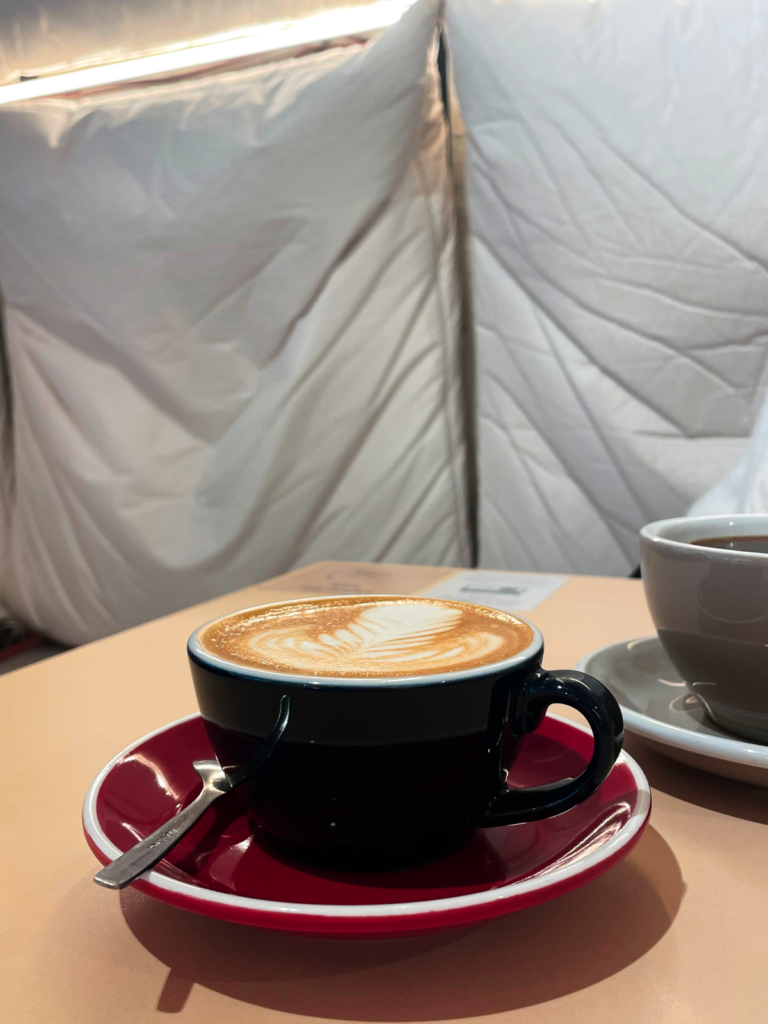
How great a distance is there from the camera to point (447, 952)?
23cm

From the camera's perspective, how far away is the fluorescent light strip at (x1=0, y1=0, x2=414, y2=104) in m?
1.23

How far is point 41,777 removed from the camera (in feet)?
1.26

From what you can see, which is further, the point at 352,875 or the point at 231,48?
the point at 231,48

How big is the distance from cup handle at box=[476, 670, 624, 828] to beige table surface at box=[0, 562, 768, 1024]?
30mm

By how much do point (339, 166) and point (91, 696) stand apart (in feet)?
3.08

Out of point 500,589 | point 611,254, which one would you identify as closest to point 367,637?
point 500,589

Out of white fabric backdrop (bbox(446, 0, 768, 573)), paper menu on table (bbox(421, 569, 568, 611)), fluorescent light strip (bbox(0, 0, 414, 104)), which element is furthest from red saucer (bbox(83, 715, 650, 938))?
fluorescent light strip (bbox(0, 0, 414, 104))

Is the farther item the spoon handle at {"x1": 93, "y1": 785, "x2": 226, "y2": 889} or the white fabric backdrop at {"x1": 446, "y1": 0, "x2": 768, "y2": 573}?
the white fabric backdrop at {"x1": 446, "y1": 0, "x2": 768, "y2": 573}

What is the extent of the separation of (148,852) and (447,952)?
0.30ft

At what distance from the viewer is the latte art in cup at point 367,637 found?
10.4 inches

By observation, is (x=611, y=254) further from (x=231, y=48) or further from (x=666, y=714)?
(x=666, y=714)

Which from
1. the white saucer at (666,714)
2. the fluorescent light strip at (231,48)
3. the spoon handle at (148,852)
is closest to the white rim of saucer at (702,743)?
the white saucer at (666,714)

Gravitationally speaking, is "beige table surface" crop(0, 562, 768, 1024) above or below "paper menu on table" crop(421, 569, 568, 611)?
above

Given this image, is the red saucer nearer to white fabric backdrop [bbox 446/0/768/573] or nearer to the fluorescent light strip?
white fabric backdrop [bbox 446/0/768/573]
